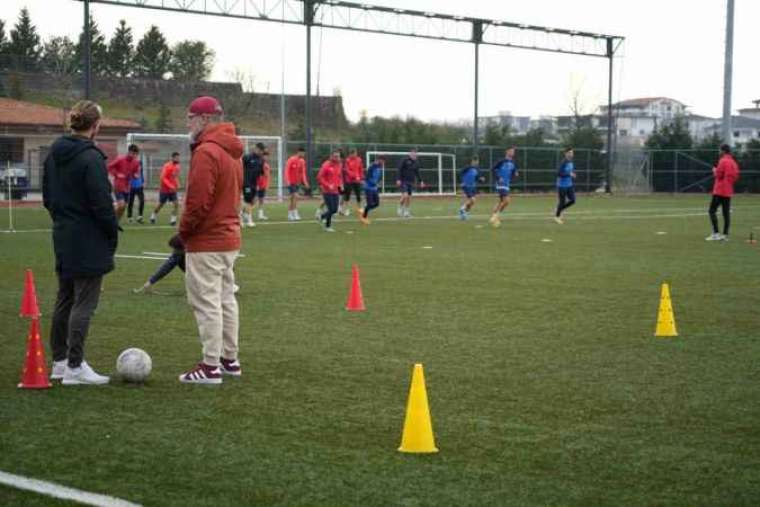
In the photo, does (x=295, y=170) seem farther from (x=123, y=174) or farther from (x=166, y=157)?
(x=166, y=157)

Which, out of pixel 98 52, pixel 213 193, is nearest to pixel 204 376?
pixel 213 193

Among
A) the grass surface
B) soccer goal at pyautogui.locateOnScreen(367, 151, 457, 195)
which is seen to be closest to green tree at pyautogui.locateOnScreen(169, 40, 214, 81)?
soccer goal at pyautogui.locateOnScreen(367, 151, 457, 195)

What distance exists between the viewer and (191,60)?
292 ft

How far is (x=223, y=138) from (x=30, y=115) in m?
54.7

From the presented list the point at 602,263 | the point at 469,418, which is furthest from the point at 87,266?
the point at 602,263

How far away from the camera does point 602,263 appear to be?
64.1 feet

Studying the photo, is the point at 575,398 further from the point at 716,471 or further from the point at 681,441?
the point at 716,471

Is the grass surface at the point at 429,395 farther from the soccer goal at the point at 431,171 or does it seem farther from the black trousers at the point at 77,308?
the soccer goal at the point at 431,171

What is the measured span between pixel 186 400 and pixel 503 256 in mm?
13589

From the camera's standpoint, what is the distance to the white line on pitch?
5.46m

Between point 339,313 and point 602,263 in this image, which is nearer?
point 339,313

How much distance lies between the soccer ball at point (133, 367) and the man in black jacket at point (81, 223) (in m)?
0.22

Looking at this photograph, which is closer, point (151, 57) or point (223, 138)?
point (223, 138)

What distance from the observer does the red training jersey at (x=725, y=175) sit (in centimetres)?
2578
